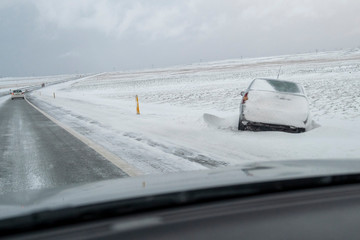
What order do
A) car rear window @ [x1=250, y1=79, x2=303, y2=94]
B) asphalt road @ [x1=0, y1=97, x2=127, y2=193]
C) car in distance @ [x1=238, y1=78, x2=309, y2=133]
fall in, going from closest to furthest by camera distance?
asphalt road @ [x1=0, y1=97, x2=127, y2=193] → car in distance @ [x1=238, y1=78, x2=309, y2=133] → car rear window @ [x1=250, y1=79, x2=303, y2=94]

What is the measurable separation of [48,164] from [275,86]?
5.37m

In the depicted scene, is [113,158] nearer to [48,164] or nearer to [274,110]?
[48,164]

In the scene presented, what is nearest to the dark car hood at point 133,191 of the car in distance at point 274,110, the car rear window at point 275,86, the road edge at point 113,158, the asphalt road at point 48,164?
the asphalt road at point 48,164

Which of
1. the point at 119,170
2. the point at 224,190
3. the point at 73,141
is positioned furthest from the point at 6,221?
the point at 73,141

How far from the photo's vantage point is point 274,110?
6.81 meters

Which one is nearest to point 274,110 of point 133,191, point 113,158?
point 113,158

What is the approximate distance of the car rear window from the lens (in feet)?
23.9

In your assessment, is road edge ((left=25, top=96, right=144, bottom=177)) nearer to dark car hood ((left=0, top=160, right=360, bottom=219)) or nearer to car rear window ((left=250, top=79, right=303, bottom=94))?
dark car hood ((left=0, top=160, right=360, bottom=219))

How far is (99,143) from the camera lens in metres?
6.79

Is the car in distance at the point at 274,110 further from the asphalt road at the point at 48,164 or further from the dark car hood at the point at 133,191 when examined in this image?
the dark car hood at the point at 133,191

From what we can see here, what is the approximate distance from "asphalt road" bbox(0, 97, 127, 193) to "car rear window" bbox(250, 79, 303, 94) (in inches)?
165

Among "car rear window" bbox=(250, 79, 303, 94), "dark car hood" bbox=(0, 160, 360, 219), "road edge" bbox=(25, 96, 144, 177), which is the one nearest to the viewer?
"dark car hood" bbox=(0, 160, 360, 219)

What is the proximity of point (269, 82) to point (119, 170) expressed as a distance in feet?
15.7

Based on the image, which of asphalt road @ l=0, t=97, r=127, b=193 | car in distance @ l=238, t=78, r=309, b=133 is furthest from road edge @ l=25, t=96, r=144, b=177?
car in distance @ l=238, t=78, r=309, b=133
